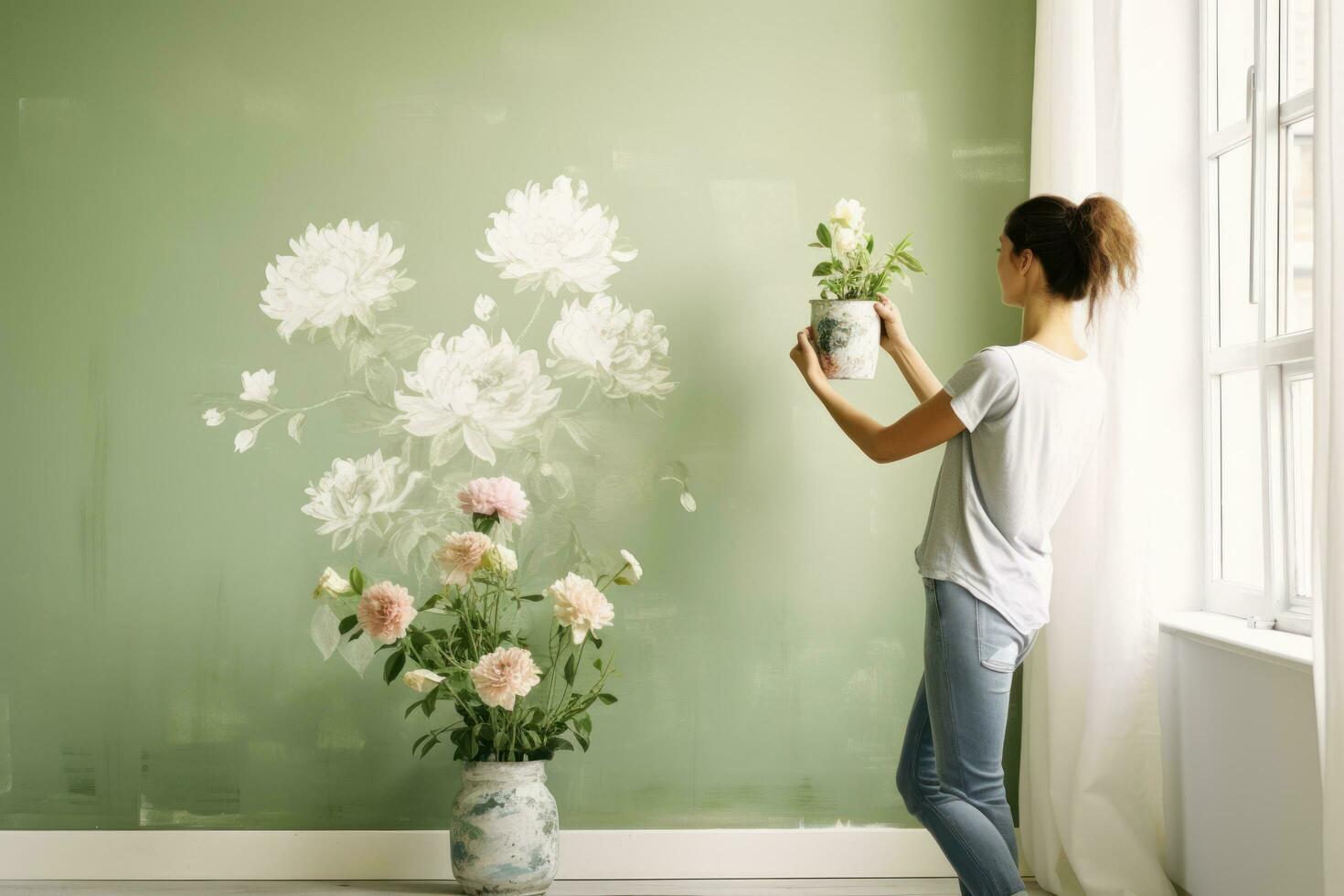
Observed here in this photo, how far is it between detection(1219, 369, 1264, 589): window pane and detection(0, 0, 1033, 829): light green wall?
50cm

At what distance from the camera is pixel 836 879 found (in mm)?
2492

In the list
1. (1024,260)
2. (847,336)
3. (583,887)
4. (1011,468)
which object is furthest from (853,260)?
(583,887)

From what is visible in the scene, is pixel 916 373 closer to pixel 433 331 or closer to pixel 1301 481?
pixel 1301 481

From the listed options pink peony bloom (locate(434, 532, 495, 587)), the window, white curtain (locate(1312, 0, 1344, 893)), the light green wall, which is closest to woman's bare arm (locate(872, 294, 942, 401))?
the light green wall

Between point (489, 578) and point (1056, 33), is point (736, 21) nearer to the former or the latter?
point (1056, 33)

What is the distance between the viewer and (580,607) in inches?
87.4

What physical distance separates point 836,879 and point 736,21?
80.0 inches

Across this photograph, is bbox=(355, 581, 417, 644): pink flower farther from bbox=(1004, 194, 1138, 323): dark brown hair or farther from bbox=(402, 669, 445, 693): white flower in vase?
bbox=(1004, 194, 1138, 323): dark brown hair

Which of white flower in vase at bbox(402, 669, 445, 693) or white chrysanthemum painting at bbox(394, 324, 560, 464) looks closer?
white flower in vase at bbox(402, 669, 445, 693)

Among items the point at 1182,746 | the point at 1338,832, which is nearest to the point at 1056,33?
the point at 1182,746

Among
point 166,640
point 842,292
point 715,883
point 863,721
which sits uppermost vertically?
point 842,292

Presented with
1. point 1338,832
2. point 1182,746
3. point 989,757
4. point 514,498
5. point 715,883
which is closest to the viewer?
point 1338,832

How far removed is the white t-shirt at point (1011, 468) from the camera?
1.71 meters

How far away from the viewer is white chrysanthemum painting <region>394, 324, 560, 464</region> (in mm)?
2506
